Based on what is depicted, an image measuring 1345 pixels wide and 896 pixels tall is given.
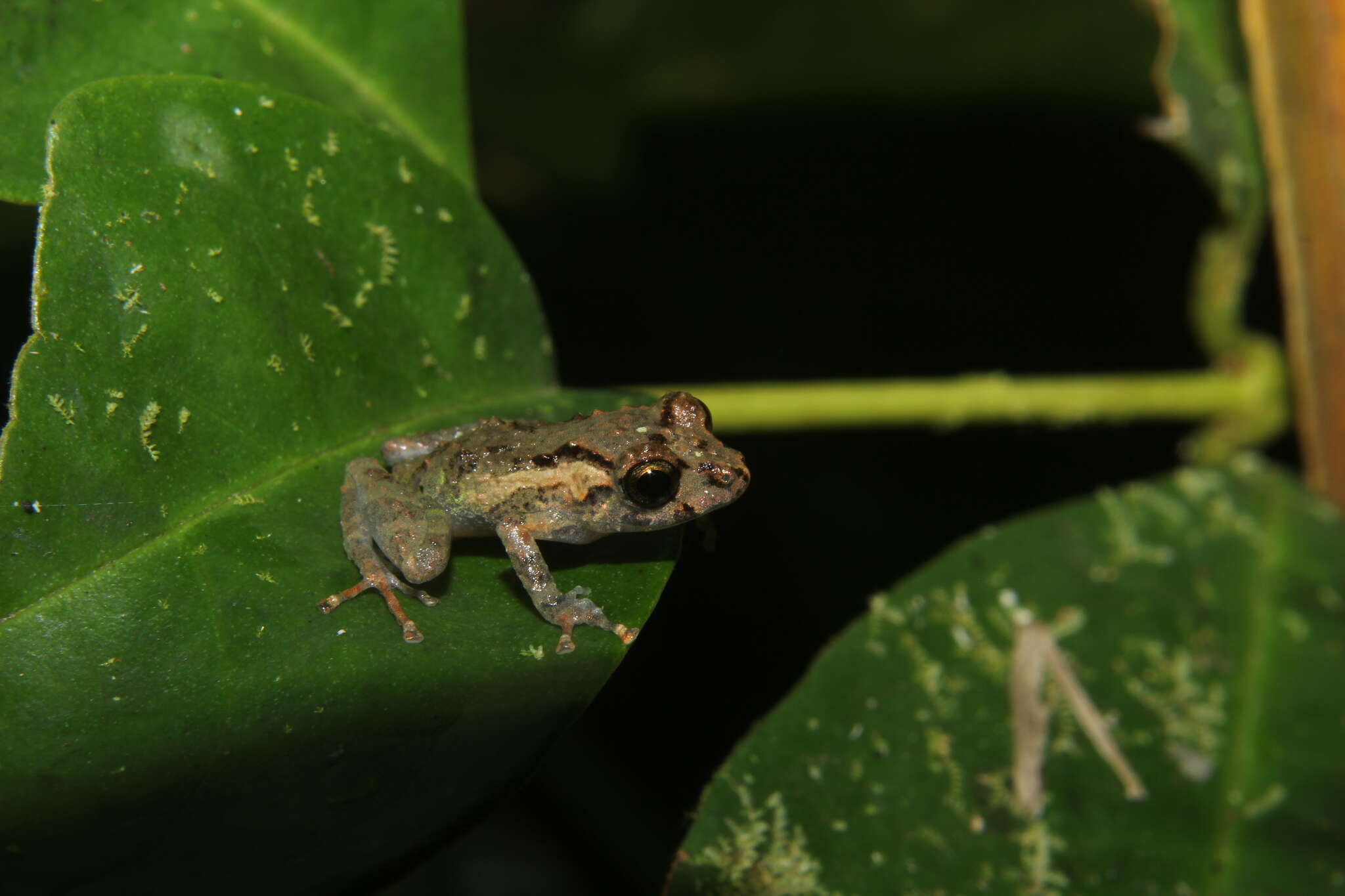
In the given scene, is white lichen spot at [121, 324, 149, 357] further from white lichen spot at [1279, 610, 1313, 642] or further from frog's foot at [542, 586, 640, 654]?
white lichen spot at [1279, 610, 1313, 642]

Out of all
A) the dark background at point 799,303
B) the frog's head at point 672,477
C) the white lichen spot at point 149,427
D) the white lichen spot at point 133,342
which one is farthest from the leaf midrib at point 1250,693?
the white lichen spot at point 133,342

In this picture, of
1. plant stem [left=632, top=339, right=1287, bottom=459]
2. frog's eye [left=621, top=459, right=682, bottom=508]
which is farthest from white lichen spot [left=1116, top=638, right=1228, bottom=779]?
frog's eye [left=621, top=459, right=682, bottom=508]

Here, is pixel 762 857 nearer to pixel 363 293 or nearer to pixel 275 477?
pixel 275 477

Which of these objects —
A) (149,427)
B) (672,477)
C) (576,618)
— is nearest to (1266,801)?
(672,477)

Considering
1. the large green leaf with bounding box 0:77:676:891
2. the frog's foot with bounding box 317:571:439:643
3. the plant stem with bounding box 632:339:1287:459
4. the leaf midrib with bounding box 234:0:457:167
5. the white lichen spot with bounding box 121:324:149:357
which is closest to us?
the large green leaf with bounding box 0:77:676:891

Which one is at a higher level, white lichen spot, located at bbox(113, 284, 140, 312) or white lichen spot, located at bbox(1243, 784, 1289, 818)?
white lichen spot, located at bbox(113, 284, 140, 312)

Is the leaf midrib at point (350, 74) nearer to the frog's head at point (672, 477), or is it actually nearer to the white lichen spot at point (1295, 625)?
the frog's head at point (672, 477)
